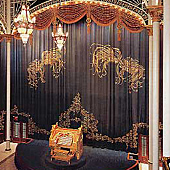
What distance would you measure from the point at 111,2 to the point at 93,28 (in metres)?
1.02

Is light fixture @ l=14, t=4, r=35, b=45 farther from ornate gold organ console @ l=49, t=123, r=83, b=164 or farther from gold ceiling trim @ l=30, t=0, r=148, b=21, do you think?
ornate gold organ console @ l=49, t=123, r=83, b=164

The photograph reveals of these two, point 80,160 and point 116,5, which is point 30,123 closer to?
point 80,160

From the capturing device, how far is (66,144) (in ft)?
17.7

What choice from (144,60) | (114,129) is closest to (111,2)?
(144,60)

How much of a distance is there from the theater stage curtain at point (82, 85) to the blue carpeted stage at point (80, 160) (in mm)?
584

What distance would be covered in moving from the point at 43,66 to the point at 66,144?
2519 mm

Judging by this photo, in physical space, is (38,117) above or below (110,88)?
below

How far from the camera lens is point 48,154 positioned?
18.9 feet

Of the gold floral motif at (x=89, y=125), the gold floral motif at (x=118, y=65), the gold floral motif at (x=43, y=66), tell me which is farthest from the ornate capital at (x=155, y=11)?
the gold floral motif at (x=43, y=66)

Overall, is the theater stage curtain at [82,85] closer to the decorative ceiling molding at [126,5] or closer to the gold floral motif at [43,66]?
the gold floral motif at [43,66]

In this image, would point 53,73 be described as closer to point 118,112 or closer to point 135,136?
point 118,112

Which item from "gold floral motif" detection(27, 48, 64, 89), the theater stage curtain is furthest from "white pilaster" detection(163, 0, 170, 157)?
"gold floral motif" detection(27, 48, 64, 89)

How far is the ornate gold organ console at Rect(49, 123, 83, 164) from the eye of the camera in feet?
17.5

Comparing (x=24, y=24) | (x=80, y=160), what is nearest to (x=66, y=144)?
(x=80, y=160)
